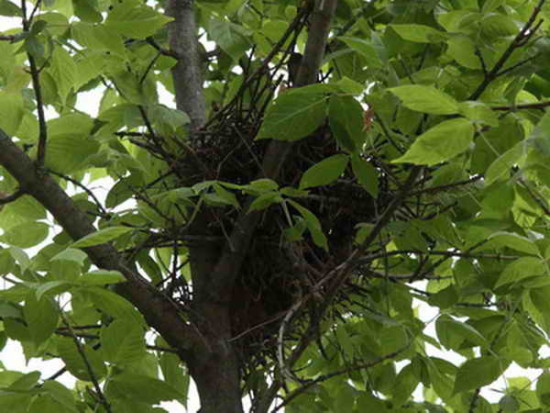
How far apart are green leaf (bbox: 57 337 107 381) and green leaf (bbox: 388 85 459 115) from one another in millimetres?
665

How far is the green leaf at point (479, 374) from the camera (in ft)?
4.86

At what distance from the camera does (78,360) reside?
1.30 meters

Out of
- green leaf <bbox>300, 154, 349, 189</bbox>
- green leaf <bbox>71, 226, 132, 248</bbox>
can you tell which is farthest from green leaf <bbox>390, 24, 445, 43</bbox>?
green leaf <bbox>71, 226, 132, 248</bbox>

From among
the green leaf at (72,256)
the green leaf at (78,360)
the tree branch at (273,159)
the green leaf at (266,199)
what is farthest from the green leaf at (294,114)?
the green leaf at (78,360)

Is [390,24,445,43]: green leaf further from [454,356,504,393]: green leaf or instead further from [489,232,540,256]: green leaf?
[454,356,504,393]: green leaf

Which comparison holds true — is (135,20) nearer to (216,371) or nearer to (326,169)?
(326,169)

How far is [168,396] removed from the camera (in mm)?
1310

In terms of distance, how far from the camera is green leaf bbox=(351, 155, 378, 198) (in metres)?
1.24

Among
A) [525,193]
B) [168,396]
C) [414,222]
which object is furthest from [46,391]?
[525,193]

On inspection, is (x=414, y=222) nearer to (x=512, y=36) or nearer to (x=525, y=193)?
(x=525, y=193)

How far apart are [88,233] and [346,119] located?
0.51 metres

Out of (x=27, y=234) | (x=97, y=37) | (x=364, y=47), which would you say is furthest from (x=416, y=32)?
(x=27, y=234)

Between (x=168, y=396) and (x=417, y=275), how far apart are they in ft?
1.89

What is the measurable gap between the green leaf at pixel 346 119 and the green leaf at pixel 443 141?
22 centimetres
